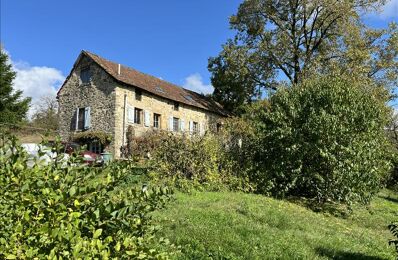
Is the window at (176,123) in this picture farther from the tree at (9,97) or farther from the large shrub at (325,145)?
the large shrub at (325,145)

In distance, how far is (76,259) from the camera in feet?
7.11

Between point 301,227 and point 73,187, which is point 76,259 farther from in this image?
point 301,227

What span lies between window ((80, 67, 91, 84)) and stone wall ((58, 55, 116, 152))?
255 mm

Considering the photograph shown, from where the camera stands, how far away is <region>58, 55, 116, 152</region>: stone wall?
25.4 m

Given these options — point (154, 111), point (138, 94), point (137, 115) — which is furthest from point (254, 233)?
point (154, 111)

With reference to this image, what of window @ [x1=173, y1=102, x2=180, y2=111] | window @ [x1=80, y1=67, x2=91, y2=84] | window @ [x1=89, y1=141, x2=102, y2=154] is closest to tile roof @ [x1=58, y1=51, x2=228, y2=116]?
window @ [x1=173, y1=102, x2=180, y2=111]

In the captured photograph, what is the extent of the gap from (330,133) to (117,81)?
51.7 ft

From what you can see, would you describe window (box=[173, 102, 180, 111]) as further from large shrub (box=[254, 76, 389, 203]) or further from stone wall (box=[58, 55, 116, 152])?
large shrub (box=[254, 76, 389, 203])

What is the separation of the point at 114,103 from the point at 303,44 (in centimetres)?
1489

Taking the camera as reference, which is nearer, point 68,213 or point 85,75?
point 68,213

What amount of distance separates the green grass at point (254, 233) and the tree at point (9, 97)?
A: 25106 mm

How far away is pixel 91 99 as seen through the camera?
26.7 metres

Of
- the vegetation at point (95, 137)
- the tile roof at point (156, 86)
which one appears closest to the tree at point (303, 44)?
the tile roof at point (156, 86)

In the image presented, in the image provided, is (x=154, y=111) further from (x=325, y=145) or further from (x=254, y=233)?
(x=254, y=233)
